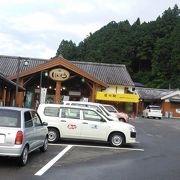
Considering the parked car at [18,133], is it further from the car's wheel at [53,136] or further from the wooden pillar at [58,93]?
the wooden pillar at [58,93]

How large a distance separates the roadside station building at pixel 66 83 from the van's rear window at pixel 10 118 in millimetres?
27472

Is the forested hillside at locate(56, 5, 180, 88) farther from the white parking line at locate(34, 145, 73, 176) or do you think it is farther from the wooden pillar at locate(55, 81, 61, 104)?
the white parking line at locate(34, 145, 73, 176)

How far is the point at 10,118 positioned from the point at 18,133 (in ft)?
2.23

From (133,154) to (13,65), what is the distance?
40.8 meters

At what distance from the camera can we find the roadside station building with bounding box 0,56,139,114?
4478cm

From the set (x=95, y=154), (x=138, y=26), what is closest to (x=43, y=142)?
(x=95, y=154)

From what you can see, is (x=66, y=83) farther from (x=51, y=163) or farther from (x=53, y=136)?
(x=51, y=163)

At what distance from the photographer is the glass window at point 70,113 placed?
16.8m

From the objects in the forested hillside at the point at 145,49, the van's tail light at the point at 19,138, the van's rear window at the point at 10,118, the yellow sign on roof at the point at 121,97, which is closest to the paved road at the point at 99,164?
the van's tail light at the point at 19,138

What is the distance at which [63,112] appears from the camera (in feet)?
56.0

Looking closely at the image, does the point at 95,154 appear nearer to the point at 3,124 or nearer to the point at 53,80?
the point at 3,124

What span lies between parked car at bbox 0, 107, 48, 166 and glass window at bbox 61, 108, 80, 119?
498cm

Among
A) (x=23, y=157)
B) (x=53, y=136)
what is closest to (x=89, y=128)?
(x=53, y=136)

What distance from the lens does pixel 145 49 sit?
4065 inches
